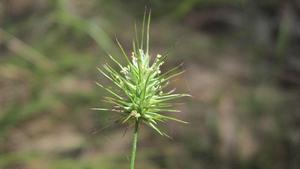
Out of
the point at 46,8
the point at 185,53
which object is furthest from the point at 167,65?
the point at 46,8

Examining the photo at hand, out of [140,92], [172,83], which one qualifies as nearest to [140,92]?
[140,92]

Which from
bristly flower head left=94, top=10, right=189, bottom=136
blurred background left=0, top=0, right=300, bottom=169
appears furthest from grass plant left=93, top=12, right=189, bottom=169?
blurred background left=0, top=0, right=300, bottom=169

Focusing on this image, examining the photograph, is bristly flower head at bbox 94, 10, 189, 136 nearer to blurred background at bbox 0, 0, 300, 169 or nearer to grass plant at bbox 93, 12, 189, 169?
grass plant at bbox 93, 12, 189, 169

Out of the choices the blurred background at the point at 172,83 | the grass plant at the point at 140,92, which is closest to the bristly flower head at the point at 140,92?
the grass plant at the point at 140,92

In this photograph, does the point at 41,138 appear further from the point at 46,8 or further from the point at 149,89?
the point at 149,89

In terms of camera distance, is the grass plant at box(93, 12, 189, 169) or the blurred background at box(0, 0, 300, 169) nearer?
the grass plant at box(93, 12, 189, 169)

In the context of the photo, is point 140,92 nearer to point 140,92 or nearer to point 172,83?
point 140,92

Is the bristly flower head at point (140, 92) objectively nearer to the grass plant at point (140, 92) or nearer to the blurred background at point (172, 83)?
the grass plant at point (140, 92)

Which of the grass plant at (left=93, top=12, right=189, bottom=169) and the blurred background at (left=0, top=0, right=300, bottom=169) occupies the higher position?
the blurred background at (left=0, top=0, right=300, bottom=169)

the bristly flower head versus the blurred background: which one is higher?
the blurred background
